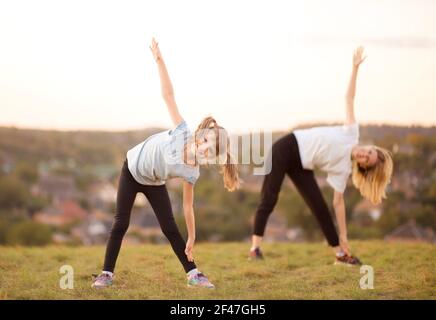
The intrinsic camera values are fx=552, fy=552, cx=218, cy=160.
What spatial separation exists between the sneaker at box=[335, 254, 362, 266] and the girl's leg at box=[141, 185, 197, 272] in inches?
81.4

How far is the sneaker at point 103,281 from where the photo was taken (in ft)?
15.3

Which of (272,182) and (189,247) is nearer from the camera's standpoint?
(189,247)

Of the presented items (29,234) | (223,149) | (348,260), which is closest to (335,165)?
(348,260)

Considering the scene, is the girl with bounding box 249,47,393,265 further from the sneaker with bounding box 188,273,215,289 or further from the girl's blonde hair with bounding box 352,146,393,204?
the sneaker with bounding box 188,273,215,289

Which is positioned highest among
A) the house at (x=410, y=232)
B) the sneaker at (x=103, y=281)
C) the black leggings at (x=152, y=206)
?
the black leggings at (x=152, y=206)

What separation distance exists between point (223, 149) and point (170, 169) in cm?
46

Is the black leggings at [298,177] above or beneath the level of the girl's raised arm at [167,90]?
beneath

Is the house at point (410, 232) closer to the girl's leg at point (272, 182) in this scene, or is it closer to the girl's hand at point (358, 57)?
the girl's leg at point (272, 182)

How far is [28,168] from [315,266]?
27385mm

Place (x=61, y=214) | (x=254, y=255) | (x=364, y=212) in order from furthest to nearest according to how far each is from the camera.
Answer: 1. (x=61, y=214)
2. (x=364, y=212)
3. (x=254, y=255)

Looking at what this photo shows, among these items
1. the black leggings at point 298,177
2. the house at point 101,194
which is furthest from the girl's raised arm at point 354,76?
the house at point 101,194

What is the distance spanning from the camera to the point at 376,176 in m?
5.71

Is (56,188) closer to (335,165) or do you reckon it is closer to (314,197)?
(314,197)

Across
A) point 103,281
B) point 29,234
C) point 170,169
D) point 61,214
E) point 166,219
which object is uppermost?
point 170,169
